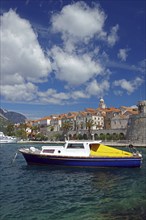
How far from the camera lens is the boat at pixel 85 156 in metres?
30.7

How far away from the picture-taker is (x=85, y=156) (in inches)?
1221

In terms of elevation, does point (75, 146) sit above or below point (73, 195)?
above

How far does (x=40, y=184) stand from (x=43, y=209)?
709cm

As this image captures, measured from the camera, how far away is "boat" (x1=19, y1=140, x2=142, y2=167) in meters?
30.7

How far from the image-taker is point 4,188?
2006 cm

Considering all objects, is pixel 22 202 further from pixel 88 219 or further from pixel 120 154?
pixel 120 154

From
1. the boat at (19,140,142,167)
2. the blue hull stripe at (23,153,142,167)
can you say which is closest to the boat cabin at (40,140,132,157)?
the boat at (19,140,142,167)

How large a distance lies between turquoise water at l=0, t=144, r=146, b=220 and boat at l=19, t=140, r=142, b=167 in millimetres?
2020

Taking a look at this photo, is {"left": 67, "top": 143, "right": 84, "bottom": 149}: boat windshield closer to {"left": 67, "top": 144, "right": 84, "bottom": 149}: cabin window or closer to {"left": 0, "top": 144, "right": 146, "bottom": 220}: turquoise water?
{"left": 67, "top": 144, "right": 84, "bottom": 149}: cabin window

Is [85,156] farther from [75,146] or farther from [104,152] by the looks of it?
[104,152]

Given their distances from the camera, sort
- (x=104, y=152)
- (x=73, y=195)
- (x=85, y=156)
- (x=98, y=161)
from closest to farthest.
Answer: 1. (x=73, y=195)
2. (x=98, y=161)
3. (x=85, y=156)
4. (x=104, y=152)

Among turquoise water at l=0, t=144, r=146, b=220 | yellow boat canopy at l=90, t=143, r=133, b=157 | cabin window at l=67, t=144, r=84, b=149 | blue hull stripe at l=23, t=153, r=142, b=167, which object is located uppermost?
cabin window at l=67, t=144, r=84, b=149

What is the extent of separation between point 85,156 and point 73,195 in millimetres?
12928

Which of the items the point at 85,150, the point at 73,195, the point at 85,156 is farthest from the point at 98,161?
the point at 73,195
